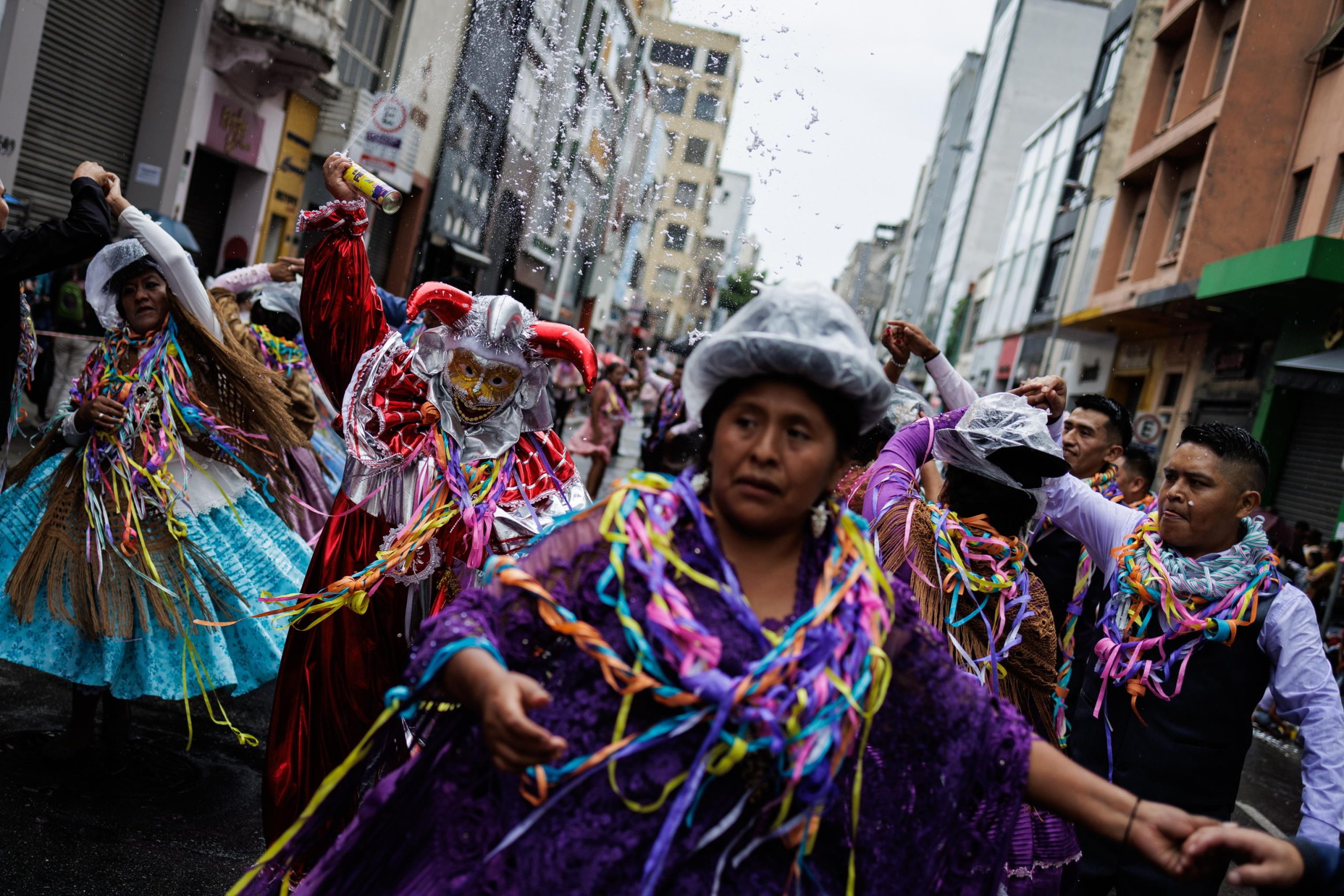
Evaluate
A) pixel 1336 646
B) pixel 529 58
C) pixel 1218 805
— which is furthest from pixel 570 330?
pixel 529 58

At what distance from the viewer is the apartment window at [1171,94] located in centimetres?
2508

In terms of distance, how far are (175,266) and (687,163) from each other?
6710 cm

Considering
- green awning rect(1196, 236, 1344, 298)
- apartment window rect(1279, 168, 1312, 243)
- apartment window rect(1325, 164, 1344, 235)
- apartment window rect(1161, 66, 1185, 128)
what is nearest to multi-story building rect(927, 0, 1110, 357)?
apartment window rect(1161, 66, 1185, 128)

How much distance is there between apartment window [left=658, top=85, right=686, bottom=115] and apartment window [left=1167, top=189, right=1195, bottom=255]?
29416 millimetres

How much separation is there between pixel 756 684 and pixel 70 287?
10.9 metres

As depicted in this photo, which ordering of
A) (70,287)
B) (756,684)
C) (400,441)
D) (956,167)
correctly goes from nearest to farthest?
1. (756,684)
2. (400,441)
3. (70,287)
4. (956,167)

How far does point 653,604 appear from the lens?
1966mm

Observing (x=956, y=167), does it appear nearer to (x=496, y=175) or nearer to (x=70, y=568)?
(x=496, y=175)

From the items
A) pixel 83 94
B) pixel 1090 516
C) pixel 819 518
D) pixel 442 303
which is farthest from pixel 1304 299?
pixel 819 518

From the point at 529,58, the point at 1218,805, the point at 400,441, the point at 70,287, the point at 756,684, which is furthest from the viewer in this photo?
the point at 529,58

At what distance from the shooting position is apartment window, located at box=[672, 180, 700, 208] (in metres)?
70.2

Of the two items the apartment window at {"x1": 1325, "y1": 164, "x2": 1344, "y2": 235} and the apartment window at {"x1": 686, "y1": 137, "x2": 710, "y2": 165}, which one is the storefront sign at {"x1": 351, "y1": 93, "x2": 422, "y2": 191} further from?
the apartment window at {"x1": 686, "y1": 137, "x2": 710, "y2": 165}

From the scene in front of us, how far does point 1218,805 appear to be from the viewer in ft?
11.0

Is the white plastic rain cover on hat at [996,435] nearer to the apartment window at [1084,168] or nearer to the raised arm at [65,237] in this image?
the raised arm at [65,237]
